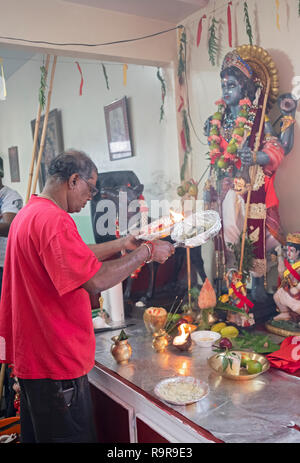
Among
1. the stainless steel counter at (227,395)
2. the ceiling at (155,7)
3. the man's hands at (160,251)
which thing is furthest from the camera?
the ceiling at (155,7)

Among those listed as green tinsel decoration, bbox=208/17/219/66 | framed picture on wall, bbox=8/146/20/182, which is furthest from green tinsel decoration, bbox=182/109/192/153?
framed picture on wall, bbox=8/146/20/182

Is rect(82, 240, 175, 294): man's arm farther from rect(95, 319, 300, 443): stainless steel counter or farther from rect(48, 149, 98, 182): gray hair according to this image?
rect(95, 319, 300, 443): stainless steel counter

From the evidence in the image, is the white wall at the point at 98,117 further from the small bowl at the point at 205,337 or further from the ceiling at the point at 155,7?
the small bowl at the point at 205,337

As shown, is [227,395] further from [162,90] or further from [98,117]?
[98,117]

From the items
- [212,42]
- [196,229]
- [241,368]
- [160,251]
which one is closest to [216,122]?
[212,42]

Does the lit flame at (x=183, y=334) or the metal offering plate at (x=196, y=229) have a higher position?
the metal offering plate at (x=196, y=229)

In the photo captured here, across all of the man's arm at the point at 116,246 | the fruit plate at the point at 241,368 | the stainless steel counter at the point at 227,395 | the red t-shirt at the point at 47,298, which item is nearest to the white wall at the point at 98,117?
the man's arm at the point at 116,246

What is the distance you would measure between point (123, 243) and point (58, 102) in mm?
4406

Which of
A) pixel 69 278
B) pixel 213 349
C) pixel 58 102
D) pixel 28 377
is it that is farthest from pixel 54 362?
pixel 58 102

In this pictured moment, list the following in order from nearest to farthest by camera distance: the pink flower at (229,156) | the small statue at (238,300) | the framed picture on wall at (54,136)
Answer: the small statue at (238,300) → the pink flower at (229,156) → the framed picture on wall at (54,136)

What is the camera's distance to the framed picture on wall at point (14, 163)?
7071 mm

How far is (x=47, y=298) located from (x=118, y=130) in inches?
136

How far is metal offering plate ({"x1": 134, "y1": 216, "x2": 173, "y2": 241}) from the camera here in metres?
2.07

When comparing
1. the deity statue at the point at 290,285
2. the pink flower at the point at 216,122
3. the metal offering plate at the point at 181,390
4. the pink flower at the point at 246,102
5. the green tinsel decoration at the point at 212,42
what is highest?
the green tinsel decoration at the point at 212,42
